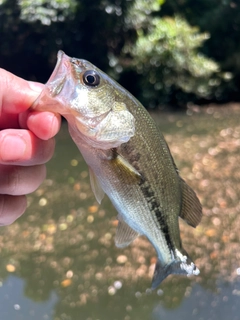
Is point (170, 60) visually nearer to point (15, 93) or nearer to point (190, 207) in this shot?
point (190, 207)

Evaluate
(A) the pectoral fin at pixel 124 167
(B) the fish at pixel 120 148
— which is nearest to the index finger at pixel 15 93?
(B) the fish at pixel 120 148

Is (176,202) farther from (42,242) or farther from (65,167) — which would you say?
(65,167)

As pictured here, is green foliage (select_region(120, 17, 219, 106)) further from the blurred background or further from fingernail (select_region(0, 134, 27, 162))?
fingernail (select_region(0, 134, 27, 162))

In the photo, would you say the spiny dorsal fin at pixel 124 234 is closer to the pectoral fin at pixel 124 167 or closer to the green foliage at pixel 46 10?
the pectoral fin at pixel 124 167

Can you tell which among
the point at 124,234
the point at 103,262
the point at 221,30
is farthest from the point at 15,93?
the point at 221,30

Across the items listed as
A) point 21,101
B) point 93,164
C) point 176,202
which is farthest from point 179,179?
point 21,101

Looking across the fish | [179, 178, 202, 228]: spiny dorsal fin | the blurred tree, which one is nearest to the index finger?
the fish
